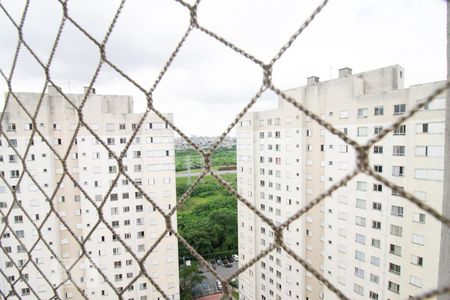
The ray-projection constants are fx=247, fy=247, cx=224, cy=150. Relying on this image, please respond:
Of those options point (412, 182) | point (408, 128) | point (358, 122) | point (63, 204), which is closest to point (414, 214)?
point (412, 182)

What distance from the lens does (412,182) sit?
304cm

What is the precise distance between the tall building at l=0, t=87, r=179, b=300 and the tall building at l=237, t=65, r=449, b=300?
2148 mm

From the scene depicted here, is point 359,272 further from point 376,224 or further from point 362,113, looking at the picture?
point 362,113

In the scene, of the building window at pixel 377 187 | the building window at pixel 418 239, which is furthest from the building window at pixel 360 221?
the building window at pixel 418 239

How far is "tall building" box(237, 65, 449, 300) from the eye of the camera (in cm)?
299

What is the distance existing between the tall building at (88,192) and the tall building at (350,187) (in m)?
2.15

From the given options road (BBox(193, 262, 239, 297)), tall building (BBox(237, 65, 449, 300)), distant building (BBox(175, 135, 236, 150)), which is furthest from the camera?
road (BBox(193, 262, 239, 297))

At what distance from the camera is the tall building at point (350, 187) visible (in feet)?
9.81

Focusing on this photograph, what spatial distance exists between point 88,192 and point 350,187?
14.4ft

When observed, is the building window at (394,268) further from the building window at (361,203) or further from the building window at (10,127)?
the building window at (10,127)

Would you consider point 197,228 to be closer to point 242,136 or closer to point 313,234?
point 242,136

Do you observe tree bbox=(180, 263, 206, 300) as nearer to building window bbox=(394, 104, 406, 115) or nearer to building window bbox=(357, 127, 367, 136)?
building window bbox=(357, 127, 367, 136)

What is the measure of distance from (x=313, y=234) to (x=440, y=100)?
293 centimetres

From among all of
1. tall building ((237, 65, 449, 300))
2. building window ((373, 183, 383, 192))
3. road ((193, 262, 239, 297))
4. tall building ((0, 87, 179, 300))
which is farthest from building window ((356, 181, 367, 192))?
road ((193, 262, 239, 297))
